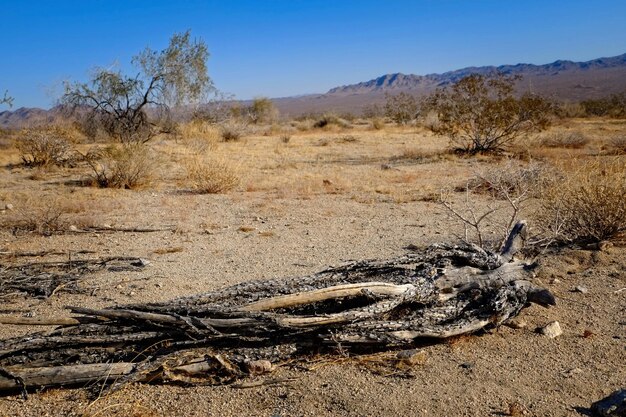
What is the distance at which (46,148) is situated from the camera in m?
15.3

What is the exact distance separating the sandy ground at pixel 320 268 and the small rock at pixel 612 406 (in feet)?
0.41

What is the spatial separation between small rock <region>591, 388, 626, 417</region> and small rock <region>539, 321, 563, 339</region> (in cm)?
115

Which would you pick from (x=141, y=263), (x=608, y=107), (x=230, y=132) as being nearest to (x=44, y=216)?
(x=141, y=263)

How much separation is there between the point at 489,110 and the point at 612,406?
46.8 ft

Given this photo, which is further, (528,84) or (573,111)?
(528,84)

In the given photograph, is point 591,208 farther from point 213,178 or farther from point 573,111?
point 573,111

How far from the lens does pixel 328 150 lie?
1986 centimetres

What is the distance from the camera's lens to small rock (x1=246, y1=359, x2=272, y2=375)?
3.61 metres

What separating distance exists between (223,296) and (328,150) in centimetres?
1622

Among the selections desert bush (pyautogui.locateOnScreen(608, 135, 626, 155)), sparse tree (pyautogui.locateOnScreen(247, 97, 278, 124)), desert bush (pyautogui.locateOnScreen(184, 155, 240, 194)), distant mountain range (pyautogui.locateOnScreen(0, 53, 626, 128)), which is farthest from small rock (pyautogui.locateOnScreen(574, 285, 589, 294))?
distant mountain range (pyautogui.locateOnScreen(0, 53, 626, 128))

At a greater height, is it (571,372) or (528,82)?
(528,82)

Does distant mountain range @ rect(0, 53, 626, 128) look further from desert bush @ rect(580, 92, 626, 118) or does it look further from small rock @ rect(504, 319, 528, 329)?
small rock @ rect(504, 319, 528, 329)

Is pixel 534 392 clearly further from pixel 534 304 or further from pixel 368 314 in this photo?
pixel 534 304

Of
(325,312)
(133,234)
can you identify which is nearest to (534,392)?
(325,312)
